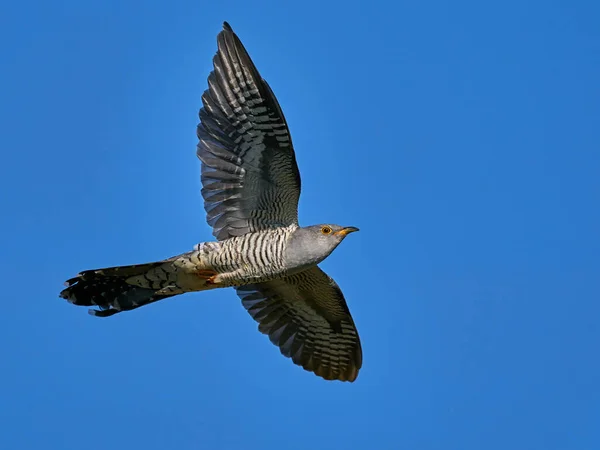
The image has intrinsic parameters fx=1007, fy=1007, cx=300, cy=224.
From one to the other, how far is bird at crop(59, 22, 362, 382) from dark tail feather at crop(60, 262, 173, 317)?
1 cm

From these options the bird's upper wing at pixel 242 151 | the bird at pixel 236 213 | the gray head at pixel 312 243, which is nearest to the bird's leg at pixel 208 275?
the bird at pixel 236 213

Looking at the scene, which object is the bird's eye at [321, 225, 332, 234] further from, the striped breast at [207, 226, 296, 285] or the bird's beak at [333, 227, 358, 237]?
the striped breast at [207, 226, 296, 285]

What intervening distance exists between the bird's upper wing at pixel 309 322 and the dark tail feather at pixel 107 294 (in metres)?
1.58

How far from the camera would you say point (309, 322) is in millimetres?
12672

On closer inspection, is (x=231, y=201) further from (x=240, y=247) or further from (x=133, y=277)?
(x=133, y=277)

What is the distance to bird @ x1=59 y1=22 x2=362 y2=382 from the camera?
10.7m

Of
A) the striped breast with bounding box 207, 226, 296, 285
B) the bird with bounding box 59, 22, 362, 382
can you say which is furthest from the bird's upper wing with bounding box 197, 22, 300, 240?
the striped breast with bounding box 207, 226, 296, 285

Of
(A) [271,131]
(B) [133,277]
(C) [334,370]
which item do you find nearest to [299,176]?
(A) [271,131]

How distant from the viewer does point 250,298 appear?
12438 millimetres

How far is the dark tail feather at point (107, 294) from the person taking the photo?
11.2m

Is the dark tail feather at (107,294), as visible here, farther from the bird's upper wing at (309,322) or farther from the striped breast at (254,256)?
the bird's upper wing at (309,322)

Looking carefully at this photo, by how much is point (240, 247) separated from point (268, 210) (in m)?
0.53

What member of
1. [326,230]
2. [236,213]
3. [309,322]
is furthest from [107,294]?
[309,322]

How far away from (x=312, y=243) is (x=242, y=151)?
1255mm
